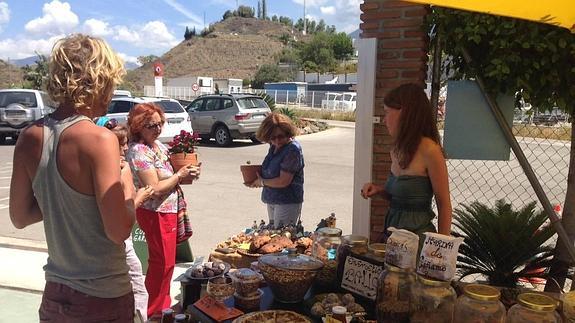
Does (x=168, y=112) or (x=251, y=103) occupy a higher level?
(x=251, y=103)

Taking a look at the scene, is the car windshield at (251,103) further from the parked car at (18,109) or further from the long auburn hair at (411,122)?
the long auburn hair at (411,122)

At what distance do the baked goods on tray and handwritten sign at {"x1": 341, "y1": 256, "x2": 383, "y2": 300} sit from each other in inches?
11.9

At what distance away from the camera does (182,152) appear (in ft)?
11.2

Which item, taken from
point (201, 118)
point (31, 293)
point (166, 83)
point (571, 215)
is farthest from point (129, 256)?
point (166, 83)

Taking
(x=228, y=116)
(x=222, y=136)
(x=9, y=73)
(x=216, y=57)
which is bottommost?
(x=222, y=136)

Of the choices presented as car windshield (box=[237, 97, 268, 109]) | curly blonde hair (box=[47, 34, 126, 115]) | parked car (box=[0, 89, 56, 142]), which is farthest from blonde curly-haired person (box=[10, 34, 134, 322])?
parked car (box=[0, 89, 56, 142])

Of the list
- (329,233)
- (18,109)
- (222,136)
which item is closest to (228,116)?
(222,136)

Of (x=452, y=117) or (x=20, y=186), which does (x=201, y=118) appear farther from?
(x=20, y=186)

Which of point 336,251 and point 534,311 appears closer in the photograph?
point 534,311

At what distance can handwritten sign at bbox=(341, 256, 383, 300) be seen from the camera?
195 centimetres

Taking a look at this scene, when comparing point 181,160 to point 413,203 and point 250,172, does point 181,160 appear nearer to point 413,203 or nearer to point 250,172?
point 250,172

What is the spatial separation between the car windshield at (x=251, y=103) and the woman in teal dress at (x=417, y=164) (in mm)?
11855

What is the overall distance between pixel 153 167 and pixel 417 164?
1.81 metres

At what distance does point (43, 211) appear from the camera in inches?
70.2
